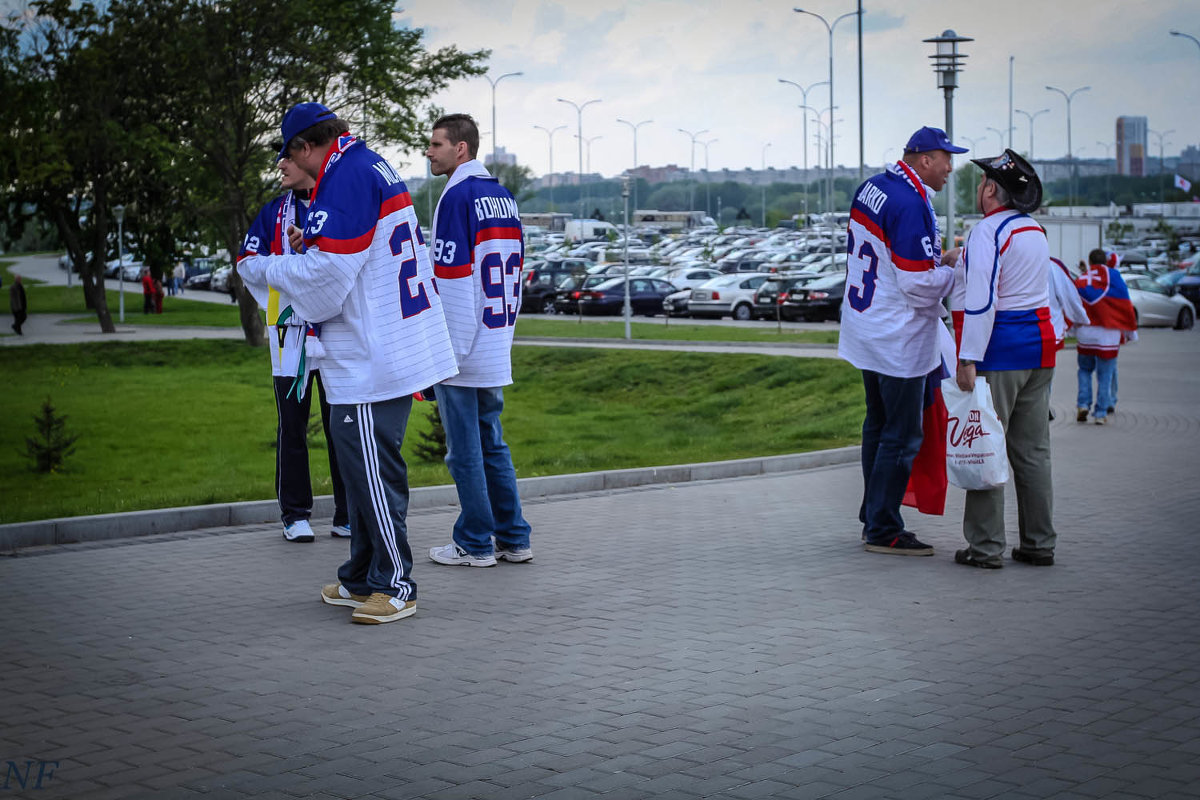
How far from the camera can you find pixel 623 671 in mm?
5473

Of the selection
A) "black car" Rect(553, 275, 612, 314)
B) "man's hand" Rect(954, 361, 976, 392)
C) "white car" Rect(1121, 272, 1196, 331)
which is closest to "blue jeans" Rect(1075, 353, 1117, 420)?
"man's hand" Rect(954, 361, 976, 392)

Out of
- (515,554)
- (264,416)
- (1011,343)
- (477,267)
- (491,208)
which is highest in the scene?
(491,208)

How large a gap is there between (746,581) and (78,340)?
93.3 feet

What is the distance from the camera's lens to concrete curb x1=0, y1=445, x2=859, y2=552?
8.15 metres

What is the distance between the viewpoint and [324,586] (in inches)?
270

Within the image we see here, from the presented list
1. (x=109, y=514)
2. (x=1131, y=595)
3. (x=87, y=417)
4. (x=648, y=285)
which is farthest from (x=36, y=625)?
(x=648, y=285)

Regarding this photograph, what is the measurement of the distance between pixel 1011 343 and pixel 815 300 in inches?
1264

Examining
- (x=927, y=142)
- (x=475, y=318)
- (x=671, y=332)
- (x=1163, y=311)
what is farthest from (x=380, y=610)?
(x=1163, y=311)

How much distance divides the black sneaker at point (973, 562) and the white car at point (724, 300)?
116 ft

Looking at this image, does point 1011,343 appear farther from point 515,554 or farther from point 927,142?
point 515,554

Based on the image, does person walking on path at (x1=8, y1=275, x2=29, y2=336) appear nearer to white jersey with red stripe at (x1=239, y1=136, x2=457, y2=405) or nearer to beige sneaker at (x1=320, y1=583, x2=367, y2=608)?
beige sneaker at (x1=320, y1=583, x2=367, y2=608)

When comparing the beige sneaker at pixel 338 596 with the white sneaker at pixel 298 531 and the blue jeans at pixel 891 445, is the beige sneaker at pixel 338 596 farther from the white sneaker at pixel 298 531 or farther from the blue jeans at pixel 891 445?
the blue jeans at pixel 891 445

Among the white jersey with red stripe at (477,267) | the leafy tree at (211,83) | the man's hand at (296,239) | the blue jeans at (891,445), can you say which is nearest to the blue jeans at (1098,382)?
the blue jeans at (891,445)

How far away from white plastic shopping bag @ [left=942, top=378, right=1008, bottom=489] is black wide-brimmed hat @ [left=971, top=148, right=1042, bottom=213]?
0.98 m
